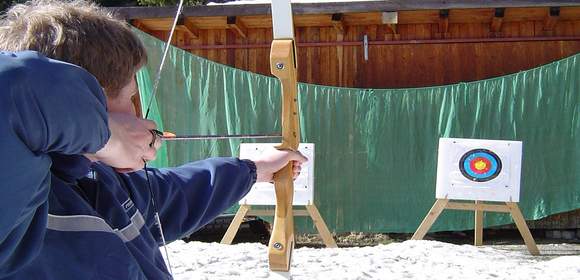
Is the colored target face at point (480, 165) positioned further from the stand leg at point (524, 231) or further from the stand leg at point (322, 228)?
the stand leg at point (322, 228)

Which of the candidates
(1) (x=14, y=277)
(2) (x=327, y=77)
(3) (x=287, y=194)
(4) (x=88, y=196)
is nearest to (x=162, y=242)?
(4) (x=88, y=196)

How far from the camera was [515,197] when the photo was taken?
205 inches

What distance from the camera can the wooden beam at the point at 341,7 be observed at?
558 centimetres

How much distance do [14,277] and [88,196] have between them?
190 mm

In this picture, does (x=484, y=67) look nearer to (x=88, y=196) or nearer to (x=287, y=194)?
(x=287, y=194)

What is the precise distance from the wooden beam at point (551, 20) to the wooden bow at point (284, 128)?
15.0 feet

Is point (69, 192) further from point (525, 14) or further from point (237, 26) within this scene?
point (525, 14)

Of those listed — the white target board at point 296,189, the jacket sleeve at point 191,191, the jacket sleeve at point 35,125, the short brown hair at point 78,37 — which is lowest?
the white target board at point 296,189

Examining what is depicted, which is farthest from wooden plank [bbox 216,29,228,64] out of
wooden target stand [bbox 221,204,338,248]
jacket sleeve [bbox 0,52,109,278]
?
jacket sleeve [bbox 0,52,109,278]

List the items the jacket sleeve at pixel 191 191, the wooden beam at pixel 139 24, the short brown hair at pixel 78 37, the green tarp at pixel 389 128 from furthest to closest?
1. the wooden beam at pixel 139 24
2. the green tarp at pixel 389 128
3. the jacket sleeve at pixel 191 191
4. the short brown hair at pixel 78 37

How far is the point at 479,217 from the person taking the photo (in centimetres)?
510

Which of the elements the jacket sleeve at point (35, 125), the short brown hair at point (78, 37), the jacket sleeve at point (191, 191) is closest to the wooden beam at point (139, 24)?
the jacket sleeve at point (191, 191)

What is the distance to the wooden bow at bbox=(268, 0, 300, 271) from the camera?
177cm

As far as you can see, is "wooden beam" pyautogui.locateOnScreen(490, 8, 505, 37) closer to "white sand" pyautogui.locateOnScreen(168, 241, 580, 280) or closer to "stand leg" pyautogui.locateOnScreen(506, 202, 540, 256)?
"stand leg" pyautogui.locateOnScreen(506, 202, 540, 256)
